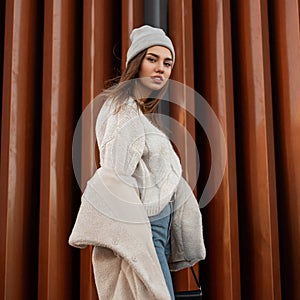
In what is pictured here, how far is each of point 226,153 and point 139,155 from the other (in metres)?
0.64

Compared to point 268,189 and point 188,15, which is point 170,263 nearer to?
point 268,189

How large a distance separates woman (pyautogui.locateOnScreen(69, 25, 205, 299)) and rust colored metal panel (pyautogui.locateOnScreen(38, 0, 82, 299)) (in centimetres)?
50

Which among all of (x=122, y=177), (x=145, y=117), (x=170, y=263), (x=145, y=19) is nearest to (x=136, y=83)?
(x=145, y=117)

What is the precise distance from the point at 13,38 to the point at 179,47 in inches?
21.0

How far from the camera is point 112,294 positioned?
122 centimetres

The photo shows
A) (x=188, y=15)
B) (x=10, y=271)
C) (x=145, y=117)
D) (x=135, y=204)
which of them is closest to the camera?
(x=135, y=204)

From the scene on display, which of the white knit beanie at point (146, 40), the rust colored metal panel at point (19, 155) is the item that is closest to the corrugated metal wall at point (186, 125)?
the rust colored metal panel at point (19, 155)

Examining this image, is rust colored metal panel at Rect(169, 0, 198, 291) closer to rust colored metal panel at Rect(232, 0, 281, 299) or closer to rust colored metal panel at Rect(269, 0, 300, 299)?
rust colored metal panel at Rect(232, 0, 281, 299)

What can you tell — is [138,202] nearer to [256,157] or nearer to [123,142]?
[123,142]

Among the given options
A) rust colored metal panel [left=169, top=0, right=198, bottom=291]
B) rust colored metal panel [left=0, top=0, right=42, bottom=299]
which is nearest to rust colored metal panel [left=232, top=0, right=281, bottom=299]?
rust colored metal panel [left=169, top=0, right=198, bottom=291]

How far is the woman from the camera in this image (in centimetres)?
119

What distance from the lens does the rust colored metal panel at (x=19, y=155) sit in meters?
1.79

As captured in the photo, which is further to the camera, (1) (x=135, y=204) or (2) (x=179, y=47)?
(2) (x=179, y=47)

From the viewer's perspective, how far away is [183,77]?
6.08 ft
